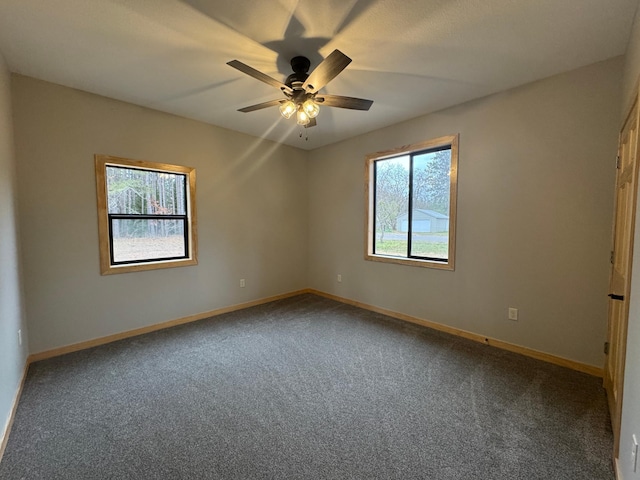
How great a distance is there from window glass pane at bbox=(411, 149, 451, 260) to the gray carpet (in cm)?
116

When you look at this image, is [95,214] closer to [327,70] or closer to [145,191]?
[145,191]

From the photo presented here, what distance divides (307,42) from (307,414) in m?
2.67

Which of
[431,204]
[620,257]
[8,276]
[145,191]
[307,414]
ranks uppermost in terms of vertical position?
[145,191]

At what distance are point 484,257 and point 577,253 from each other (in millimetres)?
737

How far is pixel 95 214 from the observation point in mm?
2896

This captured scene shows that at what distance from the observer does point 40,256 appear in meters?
2.62

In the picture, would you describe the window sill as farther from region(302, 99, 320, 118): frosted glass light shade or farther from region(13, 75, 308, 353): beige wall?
region(302, 99, 320, 118): frosted glass light shade

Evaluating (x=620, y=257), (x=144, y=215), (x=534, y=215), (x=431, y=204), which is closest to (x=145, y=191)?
(x=144, y=215)

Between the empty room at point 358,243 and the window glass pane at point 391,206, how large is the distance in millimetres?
33

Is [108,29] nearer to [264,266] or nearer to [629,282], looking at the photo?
[264,266]

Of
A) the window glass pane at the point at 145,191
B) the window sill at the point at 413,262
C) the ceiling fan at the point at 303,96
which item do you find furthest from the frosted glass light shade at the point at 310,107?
the window sill at the point at 413,262

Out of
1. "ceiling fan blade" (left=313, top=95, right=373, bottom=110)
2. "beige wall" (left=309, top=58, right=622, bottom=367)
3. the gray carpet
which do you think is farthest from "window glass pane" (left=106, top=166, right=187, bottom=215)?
"beige wall" (left=309, top=58, right=622, bottom=367)

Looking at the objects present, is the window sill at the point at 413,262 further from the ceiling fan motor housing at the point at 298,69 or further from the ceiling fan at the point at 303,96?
the ceiling fan motor housing at the point at 298,69

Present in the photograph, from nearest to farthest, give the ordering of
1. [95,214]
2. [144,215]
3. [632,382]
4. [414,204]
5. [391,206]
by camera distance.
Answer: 1. [632,382]
2. [95,214]
3. [144,215]
4. [414,204]
5. [391,206]
